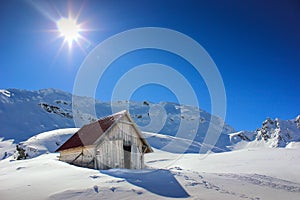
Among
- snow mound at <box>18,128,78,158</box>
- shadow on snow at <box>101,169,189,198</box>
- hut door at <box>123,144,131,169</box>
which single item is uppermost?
snow mound at <box>18,128,78,158</box>

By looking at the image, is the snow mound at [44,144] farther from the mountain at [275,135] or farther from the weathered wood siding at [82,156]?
the mountain at [275,135]

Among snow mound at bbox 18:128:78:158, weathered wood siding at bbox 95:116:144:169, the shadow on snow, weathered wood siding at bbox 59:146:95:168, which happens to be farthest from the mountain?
the shadow on snow

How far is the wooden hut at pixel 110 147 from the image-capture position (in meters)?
17.0

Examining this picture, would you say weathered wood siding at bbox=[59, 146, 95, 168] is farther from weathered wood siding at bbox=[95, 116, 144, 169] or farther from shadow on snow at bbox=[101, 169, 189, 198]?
shadow on snow at bbox=[101, 169, 189, 198]

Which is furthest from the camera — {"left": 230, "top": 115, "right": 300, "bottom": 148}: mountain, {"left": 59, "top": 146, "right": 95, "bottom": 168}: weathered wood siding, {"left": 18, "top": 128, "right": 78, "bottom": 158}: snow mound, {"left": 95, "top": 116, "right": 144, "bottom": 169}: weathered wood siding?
{"left": 230, "top": 115, "right": 300, "bottom": 148}: mountain

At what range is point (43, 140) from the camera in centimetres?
6291

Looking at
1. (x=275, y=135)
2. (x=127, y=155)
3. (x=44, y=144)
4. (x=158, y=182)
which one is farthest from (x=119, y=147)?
(x=275, y=135)

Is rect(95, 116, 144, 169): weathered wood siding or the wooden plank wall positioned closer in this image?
the wooden plank wall

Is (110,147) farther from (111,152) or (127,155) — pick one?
A: (127,155)

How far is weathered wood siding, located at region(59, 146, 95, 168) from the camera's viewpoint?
16938 mm

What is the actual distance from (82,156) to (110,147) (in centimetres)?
195

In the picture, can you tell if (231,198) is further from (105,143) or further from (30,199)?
(105,143)

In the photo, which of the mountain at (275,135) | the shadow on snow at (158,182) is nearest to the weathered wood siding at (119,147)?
the shadow on snow at (158,182)

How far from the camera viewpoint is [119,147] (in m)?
18.3
